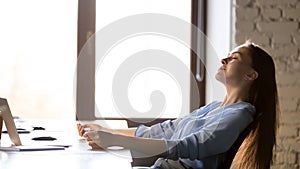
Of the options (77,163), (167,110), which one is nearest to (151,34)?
(167,110)

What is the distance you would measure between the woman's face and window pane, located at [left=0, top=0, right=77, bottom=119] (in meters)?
1.82

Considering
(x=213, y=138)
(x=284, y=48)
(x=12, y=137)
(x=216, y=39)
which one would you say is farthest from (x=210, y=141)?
(x=216, y=39)

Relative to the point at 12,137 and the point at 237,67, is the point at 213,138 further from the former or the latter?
the point at 12,137

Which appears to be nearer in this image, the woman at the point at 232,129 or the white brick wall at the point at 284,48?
the woman at the point at 232,129

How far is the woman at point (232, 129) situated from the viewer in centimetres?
135

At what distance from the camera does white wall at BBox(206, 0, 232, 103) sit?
2.94 m

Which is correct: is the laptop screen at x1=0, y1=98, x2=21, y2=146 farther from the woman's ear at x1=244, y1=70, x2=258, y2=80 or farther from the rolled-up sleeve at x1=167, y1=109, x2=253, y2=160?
the woman's ear at x1=244, y1=70, x2=258, y2=80

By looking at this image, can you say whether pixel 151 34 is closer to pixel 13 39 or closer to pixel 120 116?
pixel 120 116

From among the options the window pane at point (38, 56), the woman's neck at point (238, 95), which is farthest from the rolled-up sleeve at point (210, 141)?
the window pane at point (38, 56)

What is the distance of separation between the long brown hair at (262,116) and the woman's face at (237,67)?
0.02 meters

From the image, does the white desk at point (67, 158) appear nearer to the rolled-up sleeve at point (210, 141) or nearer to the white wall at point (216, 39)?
the rolled-up sleeve at point (210, 141)

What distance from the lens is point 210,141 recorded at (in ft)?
4.43

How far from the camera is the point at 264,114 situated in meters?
1.45

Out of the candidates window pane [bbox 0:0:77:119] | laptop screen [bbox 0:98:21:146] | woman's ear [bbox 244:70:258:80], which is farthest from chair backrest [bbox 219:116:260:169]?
Result: window pane [bbox 0:0:77:119]
